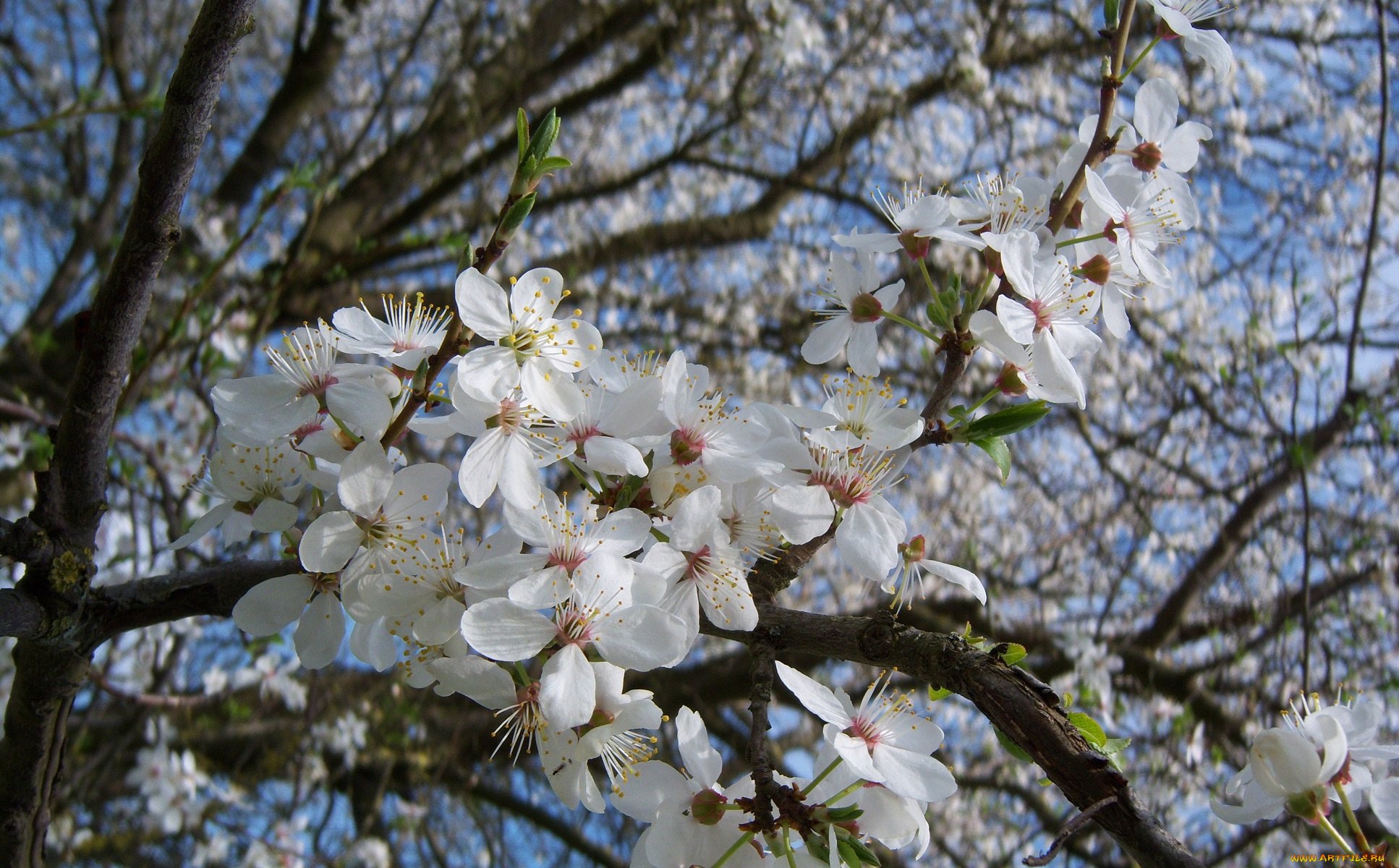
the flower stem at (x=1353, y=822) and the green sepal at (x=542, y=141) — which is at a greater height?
the green sepal at (x=542, y=141)

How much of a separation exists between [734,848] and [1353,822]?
63 centimetres

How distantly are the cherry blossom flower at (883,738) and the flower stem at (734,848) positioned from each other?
134 millimetres

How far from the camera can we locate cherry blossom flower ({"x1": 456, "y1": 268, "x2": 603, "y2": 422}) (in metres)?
0.94

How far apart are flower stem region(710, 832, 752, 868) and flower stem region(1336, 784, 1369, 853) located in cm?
60

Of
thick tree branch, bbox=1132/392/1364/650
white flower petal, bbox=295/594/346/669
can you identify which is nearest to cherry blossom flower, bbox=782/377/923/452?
white flower petal, bbox=295/594/346/669

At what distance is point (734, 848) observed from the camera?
94cm

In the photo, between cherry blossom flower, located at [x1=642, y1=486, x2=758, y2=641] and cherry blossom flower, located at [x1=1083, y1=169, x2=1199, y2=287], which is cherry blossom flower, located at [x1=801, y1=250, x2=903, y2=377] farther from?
cherry blossom flower, located at [x1=642, y1=486, x2=758, y2=641]

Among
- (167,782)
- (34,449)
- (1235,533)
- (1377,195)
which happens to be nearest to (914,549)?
(1377,195)

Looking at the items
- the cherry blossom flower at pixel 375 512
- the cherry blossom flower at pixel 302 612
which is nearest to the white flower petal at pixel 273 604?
the cherry blossom flower at pixel 302 612

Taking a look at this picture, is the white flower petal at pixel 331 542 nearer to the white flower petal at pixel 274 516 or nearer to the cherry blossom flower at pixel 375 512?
the cherry blossom flower at pixel 375 512

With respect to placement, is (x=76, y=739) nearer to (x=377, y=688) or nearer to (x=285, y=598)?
(x=377, y=688)

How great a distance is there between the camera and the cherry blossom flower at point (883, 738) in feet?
3.15

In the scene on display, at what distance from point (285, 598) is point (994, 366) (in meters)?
4.14

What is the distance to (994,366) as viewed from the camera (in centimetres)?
464
